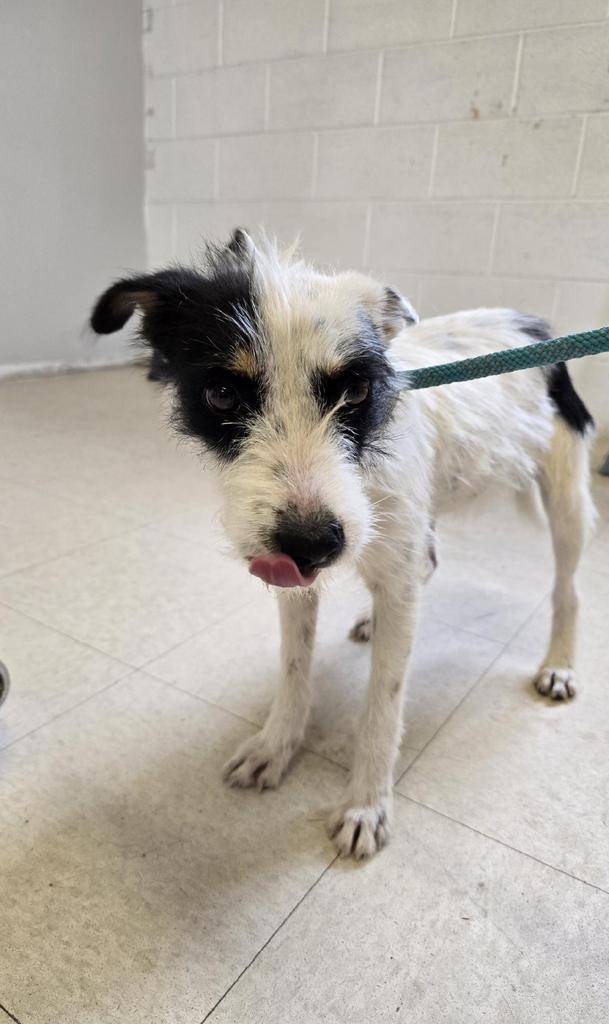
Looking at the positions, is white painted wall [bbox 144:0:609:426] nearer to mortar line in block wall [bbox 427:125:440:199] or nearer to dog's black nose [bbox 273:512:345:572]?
mortar line in block wall [bbox 427:125:440:199]

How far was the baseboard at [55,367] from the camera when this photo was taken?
16.4ft

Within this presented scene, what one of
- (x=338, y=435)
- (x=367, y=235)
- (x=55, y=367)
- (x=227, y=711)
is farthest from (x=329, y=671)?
(x=55, y=367)

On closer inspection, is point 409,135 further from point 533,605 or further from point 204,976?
Result: point 204,976

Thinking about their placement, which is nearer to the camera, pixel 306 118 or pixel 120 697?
pixel 120 697

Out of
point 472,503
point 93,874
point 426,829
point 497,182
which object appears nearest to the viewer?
point 93,874

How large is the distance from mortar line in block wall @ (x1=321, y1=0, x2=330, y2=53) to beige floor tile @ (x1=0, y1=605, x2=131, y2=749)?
150 inches

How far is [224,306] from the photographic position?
116 centimetres

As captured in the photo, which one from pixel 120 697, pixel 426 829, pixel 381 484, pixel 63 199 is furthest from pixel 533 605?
pixel 63 199

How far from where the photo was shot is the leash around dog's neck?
109 centimetres

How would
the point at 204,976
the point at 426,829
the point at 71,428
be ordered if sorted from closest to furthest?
the point at 204,976 → the point at 426,829 → the point at 71,428

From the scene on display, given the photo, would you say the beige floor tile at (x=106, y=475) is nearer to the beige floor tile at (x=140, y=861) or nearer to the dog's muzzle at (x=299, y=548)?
the beige floor tile at (x=140, y=861)

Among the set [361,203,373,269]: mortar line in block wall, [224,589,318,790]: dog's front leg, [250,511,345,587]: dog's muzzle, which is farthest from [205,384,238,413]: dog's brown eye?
[361,203,373,269]: mortar line in block wall

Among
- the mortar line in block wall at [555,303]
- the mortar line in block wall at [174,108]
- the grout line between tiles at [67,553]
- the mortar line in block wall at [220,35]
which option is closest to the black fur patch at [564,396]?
the grout line between tiles at [67,553]

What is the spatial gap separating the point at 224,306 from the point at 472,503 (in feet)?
3.56
